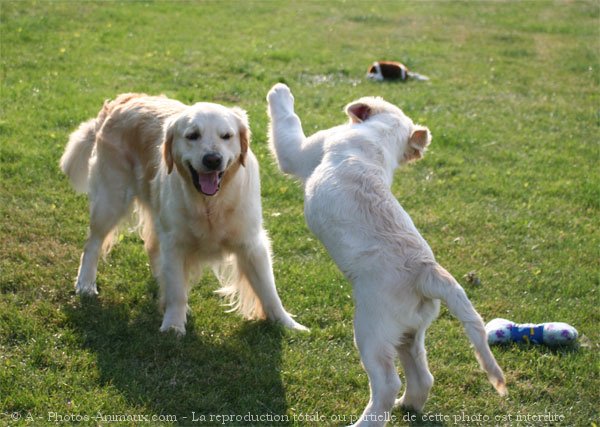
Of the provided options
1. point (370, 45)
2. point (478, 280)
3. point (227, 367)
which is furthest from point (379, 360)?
point (370, 45)

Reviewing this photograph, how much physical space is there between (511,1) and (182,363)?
16.6 m

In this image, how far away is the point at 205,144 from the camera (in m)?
4.86

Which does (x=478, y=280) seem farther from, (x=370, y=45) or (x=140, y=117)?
(x=370, y=45)

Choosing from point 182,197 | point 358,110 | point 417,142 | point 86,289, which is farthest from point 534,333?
point 86,289

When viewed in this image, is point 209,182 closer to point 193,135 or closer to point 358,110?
point 193,135

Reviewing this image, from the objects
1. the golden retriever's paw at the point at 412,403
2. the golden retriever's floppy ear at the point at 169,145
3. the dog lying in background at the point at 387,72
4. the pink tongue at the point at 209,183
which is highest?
the golden retriever's floppy ear at the point at 169,145

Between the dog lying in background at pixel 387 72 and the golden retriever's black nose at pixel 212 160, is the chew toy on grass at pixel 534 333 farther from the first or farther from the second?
the dog lying in background at pixel 387 72

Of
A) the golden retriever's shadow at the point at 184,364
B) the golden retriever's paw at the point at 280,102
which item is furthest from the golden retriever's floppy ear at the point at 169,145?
the golden retriever's shadow at the point at 184,364

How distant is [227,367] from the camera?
4742 millimetres

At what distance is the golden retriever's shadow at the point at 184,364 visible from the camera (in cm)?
436

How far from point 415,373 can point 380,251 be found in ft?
2.49

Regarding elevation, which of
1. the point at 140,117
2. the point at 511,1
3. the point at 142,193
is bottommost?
the point at 511,1

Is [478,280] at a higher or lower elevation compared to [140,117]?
lower

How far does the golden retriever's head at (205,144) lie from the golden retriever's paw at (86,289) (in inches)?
44.4
